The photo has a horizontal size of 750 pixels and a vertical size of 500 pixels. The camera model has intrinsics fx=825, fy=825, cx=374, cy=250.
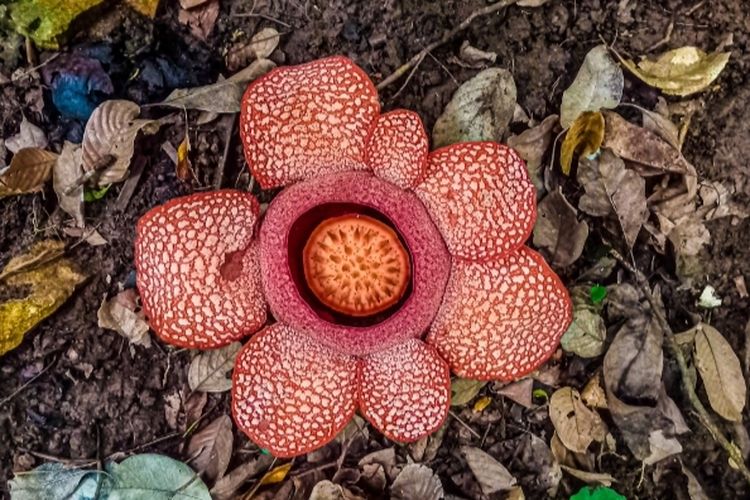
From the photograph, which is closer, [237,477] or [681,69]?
[237,477]

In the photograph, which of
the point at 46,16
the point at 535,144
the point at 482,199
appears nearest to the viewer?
the point at 482,199

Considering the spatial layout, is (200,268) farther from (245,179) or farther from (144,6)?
(144,6)

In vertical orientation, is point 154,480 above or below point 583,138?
below

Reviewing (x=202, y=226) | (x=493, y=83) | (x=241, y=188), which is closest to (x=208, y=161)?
(x=241, y=188)

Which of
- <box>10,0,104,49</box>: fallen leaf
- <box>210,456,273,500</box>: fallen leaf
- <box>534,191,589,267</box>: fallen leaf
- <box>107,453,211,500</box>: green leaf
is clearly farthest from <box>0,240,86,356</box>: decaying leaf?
<box>534,191,589,267</box>: fallen leaf

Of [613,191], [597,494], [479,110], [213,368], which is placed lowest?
[597,494]

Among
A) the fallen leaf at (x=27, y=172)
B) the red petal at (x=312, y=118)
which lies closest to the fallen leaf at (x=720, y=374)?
the red petal at (x=312, y=118)

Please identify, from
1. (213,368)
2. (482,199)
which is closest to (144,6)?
(213,368)
